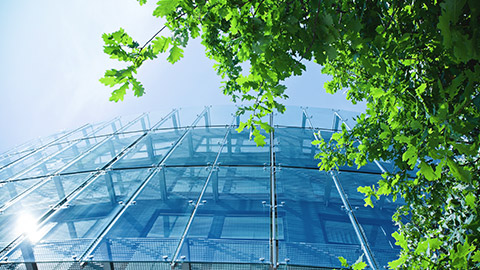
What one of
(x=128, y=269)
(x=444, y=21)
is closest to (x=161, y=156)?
(x=128, y=269)

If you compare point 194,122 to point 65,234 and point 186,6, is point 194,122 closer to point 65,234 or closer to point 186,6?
point 65,234

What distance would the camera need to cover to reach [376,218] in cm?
440

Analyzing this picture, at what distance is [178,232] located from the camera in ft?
14.0

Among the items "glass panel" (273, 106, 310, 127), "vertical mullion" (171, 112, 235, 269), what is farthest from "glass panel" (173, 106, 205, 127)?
"glass panel" (273, 106, 310, 127)

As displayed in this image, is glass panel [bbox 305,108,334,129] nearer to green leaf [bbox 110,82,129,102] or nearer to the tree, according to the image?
the tree

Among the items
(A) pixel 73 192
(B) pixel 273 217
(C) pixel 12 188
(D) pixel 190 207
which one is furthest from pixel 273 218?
(C) pixel 12 188

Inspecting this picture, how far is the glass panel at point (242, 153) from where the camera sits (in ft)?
20.9

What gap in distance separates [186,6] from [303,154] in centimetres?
568

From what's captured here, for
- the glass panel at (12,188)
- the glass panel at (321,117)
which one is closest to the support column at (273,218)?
the glass panel at (321,117)

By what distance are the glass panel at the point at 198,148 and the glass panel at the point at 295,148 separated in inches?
68.0

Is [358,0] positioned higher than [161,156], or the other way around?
[358,0]

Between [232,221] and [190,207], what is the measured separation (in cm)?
90

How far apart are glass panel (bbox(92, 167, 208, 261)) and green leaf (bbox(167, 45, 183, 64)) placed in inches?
128

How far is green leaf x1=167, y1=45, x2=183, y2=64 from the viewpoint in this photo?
4.83 ft
